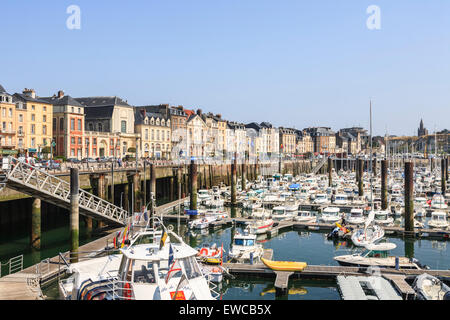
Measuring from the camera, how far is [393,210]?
171 ft

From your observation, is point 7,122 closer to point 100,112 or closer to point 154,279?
point 100,112

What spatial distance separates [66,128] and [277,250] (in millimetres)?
54877

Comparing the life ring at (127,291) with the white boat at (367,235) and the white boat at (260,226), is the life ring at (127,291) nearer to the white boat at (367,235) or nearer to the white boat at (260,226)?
the white boat at (367,235)

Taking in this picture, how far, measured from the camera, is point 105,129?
3469 inches

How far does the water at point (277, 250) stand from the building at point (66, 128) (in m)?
33.7

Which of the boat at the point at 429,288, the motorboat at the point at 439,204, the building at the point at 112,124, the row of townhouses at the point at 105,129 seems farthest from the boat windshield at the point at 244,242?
the building at the point at 112,124

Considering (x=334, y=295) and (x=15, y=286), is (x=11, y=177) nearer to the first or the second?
(x=15, y=286)

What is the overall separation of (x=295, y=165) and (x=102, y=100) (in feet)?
217

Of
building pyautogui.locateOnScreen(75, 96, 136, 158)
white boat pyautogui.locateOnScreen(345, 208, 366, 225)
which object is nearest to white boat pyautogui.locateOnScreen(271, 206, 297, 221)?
white boat pyautogui.locateOnScreen(345, 208, 366, 225)

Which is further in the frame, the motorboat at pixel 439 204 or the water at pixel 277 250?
the motorboat at pixel 439 204

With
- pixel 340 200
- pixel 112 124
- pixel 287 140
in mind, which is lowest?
pixel 340 200

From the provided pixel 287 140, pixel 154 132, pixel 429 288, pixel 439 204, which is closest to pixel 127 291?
pixel 429 288

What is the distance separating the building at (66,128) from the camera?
74.8m
